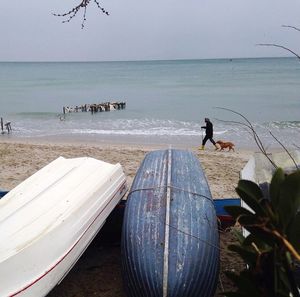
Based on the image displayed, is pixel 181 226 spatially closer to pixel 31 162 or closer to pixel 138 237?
pixel 138 237

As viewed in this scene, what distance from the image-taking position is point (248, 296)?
5.53 feet

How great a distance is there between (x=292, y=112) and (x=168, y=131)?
11.5m

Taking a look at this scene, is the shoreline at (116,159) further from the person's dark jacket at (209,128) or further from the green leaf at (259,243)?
the green leaf at (259,243)

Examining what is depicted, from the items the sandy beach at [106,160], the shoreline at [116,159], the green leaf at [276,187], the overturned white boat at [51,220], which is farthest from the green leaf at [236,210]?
the shoreline at [116,159]

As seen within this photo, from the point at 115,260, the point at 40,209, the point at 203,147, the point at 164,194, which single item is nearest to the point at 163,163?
the point at 164,194

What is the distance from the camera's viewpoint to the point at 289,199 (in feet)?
5.16

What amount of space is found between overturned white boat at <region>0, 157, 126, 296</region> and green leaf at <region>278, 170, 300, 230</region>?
3.72 m

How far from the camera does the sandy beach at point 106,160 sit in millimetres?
5980

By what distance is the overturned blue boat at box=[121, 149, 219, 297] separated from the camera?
4.60 m

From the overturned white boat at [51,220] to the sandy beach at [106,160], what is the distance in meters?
0.65

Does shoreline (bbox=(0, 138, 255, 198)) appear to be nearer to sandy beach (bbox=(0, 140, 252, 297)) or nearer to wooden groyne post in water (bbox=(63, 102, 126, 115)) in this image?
sandy beach (bbox=(0, 140, 252, 297))

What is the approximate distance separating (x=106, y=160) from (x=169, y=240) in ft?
32.3

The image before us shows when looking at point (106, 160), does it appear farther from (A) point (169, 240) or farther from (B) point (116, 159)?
(A) point (169, 240)

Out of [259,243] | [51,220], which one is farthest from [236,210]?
[51,220]
